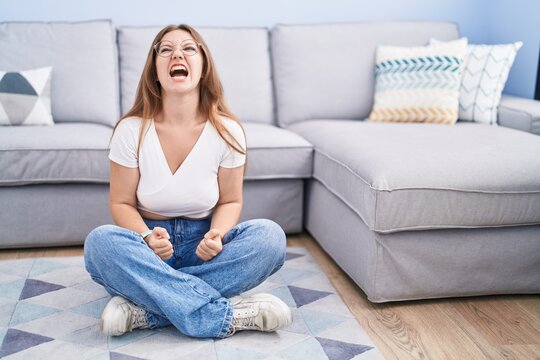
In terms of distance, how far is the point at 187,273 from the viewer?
1.82m

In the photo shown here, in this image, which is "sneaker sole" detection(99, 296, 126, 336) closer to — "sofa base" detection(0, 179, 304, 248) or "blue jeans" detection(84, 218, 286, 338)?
"blue jeans" detection(84, 218, 286, 338)

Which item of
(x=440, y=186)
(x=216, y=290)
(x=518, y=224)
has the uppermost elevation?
(x=440, y=186)

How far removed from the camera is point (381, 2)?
3416 millimetres

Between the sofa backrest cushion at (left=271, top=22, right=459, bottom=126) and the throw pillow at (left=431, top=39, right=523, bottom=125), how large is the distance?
37cm

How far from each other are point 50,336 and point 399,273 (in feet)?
3.39

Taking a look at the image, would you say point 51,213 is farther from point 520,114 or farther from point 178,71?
point 520,114

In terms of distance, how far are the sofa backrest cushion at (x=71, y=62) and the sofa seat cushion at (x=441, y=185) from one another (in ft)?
4.02

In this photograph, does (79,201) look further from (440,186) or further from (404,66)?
(404,66)

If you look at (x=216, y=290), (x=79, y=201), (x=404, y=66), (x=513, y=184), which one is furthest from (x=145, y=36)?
(x=513, y=184)

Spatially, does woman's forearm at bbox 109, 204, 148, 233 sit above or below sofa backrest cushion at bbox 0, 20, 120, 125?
below

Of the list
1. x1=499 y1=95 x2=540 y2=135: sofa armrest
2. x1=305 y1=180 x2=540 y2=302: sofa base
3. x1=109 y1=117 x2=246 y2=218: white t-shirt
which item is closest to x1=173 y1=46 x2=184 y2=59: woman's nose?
x1=109 y1=117 x2=246 y2=218: white t-shirt

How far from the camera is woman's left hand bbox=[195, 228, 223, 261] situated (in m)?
1.77

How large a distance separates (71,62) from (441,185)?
5.76ft

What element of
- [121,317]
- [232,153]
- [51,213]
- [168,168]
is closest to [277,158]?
[232,153]
